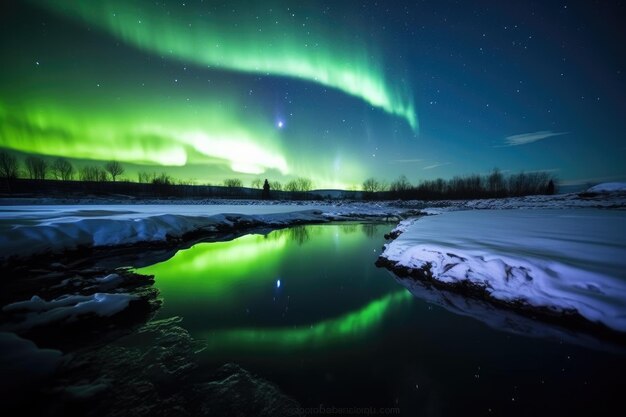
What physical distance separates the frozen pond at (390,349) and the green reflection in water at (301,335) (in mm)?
23

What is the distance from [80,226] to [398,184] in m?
162

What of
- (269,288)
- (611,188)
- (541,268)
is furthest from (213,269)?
(611,188)

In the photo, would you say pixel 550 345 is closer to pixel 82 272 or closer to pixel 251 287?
pixel 251 287

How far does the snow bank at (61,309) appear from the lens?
5.47m

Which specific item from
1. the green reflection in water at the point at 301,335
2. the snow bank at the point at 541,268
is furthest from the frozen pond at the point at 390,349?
the snow bank at the point at 541,268

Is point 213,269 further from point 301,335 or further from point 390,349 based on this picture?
point 390,349

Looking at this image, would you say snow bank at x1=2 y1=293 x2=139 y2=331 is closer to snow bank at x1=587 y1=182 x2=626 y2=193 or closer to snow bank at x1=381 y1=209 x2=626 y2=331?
snow bank at x1=381 y1=209 x2=626 y2=331

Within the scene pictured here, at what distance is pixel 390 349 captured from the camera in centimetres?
533

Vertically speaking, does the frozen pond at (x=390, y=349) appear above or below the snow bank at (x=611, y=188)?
below

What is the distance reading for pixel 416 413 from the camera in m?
3.63

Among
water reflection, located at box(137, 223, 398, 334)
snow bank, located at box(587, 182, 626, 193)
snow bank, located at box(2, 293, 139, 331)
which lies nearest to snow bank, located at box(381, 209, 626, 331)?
water reflection, located at box(137, 223, 398, 334)

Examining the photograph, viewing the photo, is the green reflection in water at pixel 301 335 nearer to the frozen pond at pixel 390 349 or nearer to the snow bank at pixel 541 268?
the frozen pond at pixel 390 349

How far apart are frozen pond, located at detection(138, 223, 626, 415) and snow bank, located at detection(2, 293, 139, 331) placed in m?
1.16

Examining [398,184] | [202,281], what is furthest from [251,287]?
[398,184]
